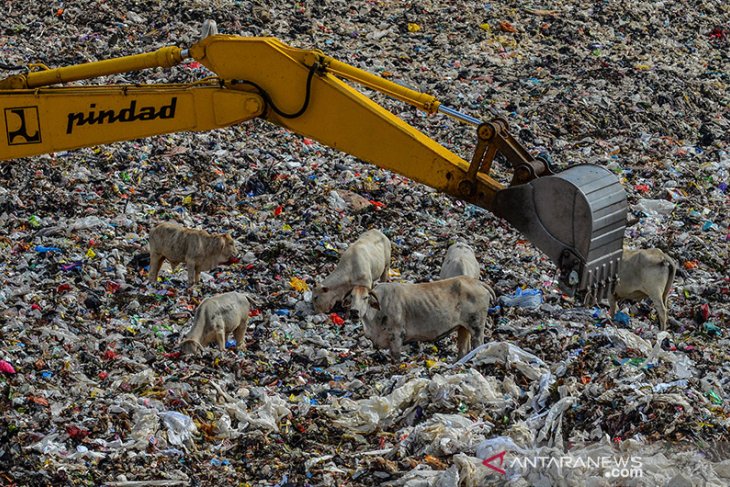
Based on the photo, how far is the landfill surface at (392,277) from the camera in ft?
26.2

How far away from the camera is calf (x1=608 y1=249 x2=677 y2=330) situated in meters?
11.0

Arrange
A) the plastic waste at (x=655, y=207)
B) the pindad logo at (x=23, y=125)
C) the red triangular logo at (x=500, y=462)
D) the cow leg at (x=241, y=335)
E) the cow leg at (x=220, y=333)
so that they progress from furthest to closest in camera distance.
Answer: the plastic waste at (x=655, y=207), the cow leg at (x=241, y=335), the cow leg at (x=220, y=333), the pindad logo at (x=23, y=125), the red triangular logo at (x=500, y=462)

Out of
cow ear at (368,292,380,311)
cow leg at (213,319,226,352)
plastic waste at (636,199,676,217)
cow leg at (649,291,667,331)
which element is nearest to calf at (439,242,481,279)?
cow ear at (368,292,380,311)

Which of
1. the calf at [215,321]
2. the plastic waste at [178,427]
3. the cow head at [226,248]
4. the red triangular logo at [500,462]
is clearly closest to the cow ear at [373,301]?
the calf at [215,321]

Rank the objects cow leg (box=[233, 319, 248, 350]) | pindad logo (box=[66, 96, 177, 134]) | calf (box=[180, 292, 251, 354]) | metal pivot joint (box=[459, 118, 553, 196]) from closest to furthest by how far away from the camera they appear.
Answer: metal pivot joint (box=[459, 118, 553, 196]), pindad logo (box=[66, 96, 177, 134]), calf (box=[180, 292, 251, 354]), cow leg (box=[233, 319, 248, 350])

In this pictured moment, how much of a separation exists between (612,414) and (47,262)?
232 inches

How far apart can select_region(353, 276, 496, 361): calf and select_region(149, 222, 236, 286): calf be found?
77.5 inches

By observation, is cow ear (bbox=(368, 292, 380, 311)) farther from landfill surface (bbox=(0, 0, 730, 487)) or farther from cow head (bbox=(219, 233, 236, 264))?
cow head (bbox=(219, 233, 236, 264))

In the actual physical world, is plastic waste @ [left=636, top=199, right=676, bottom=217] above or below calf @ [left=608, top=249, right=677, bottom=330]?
below

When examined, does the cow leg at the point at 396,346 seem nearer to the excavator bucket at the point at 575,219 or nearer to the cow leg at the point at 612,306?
the cow leg at the point at 612,306

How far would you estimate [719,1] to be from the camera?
69.5ft

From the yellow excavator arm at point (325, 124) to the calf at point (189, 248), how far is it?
245 cm

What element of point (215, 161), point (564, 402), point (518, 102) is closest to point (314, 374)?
point (564, 402)

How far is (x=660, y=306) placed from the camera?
36.2ft
